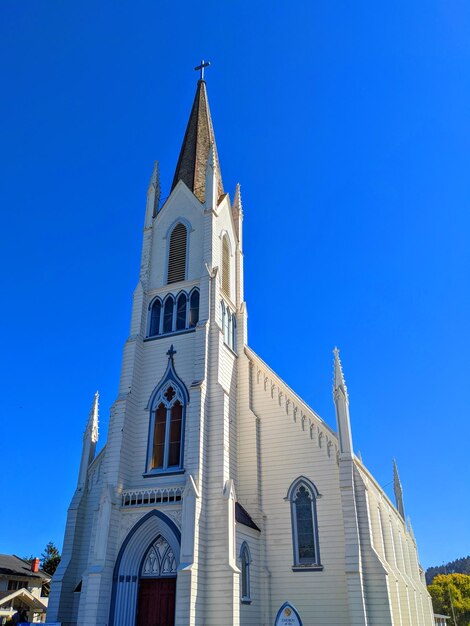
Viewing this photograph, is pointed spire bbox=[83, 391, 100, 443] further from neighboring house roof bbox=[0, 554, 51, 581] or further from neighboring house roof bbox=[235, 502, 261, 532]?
neighboring house roof bbox=[0, 554, 51, 581]

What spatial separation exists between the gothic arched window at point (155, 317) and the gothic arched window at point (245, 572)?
1070cm

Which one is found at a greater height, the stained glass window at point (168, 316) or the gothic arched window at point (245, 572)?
the stained glass window at point (168, 316)

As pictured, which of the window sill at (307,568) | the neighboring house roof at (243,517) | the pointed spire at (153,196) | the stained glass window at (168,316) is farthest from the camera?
the pointed spire at (153,196)

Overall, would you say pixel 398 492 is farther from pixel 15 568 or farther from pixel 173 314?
pixel 15 568

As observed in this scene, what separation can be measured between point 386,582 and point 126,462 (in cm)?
1120

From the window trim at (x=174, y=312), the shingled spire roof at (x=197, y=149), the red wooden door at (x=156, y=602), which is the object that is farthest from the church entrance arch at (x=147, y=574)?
the shingled spire roof at (x=197, y=149)

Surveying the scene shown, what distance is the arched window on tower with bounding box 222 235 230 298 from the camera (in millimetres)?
27328

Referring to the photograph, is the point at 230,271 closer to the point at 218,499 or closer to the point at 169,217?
the point at 169,217

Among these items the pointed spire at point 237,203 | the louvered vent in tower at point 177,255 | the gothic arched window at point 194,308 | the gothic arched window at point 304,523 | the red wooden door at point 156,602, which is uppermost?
the pointed spire at point 237,203

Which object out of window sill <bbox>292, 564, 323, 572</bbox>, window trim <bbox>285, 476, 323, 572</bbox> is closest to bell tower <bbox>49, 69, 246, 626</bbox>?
window trim <bbox>285, 476, 323, 572</bbox>

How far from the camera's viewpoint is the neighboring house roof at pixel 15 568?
37062mm

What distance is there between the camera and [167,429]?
73.6ft

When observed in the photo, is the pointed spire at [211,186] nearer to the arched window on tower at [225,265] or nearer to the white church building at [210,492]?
the white church building at [210,492]

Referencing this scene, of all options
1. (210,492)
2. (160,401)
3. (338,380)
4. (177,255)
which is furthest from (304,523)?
(177,255)
